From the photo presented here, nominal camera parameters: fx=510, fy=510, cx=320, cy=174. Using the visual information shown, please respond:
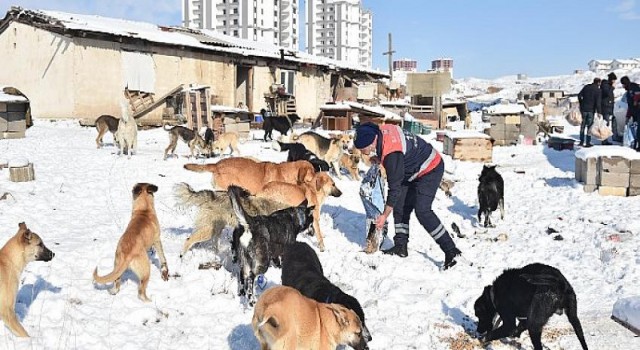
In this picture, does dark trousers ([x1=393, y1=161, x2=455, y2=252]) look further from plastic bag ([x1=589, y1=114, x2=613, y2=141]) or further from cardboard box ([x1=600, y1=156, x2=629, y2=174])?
plastic bag ([x1=589, y1=114, x2=613, y2=141])

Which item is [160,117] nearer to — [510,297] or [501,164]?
[501,164]

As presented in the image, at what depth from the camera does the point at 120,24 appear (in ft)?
79.7

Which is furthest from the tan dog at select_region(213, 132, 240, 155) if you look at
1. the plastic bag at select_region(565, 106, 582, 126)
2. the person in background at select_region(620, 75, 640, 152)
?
the plastic bag at select_region(565, 106, 582, 126)

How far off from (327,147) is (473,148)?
4.33 meters

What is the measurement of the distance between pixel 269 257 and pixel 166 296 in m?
1.09

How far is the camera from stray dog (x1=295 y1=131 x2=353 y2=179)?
12.6 m

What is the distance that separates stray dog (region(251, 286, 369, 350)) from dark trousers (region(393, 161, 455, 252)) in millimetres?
2758

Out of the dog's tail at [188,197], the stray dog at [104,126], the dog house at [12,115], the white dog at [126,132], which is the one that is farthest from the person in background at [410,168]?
the dog house at [12,115]

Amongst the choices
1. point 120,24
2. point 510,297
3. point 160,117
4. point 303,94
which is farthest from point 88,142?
point 303,94

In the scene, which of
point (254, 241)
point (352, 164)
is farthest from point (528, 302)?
point (352, 164)

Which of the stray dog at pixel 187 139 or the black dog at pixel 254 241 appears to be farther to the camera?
the stray dog at pixel 187 139

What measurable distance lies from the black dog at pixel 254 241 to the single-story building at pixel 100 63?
17.4m

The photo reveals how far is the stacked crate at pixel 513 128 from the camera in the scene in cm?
1723

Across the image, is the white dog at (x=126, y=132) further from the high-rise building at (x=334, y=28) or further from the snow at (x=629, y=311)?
the high-rise building at (x=334, y=28)
